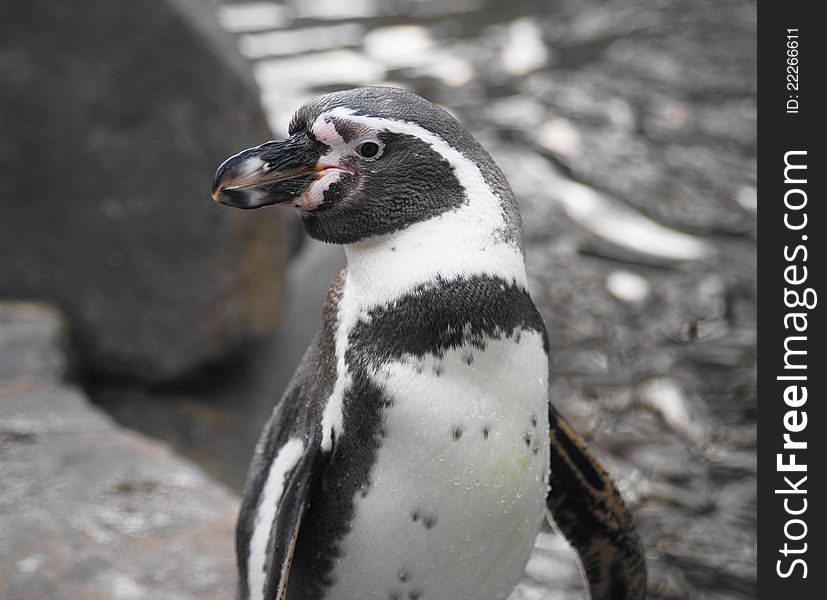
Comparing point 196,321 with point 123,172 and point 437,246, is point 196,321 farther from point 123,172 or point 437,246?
point 437,246

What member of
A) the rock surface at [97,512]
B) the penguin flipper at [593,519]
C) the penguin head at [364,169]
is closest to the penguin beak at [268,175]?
the penguin head at [364,169]

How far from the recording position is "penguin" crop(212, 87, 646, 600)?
5.06 feet

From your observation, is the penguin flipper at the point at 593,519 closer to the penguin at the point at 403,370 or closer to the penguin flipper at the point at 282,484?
the penguin at the point at 403,370

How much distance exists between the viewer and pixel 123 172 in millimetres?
3691

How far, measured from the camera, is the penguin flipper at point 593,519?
1.93 metres

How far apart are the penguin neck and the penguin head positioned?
0.02m

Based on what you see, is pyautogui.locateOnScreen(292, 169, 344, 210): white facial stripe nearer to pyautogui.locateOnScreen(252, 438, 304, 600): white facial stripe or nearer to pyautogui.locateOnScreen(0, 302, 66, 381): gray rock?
pyautogui.locateOnScreen(252, 438, 304, 600): white facial stripe

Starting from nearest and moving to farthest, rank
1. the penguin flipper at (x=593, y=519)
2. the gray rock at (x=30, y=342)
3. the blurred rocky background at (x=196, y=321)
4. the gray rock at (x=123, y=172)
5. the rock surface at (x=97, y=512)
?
the penguin flipper at (x=593, y=519), the rock surface at (x=97, y=512), the blurred rocky background at (x=196, y=321), the gray rock at (x=30, y=342), the gray rock at (x=123, y=172)

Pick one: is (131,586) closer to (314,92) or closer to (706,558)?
(706,558)

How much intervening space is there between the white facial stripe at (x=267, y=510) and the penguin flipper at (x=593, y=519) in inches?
19.3

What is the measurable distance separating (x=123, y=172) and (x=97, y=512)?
4.90 feet

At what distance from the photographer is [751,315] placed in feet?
15.1
